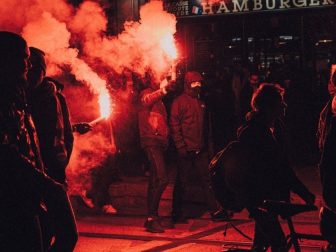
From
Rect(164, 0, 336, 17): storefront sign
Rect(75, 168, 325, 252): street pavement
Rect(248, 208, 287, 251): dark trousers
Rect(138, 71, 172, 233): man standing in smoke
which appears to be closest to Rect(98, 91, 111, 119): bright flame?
Rect(138, 71, 172, 233): man standing in smoke

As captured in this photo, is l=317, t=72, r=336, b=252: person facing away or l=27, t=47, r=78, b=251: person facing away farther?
l=27, t=47, r=78, b=251: person facing away

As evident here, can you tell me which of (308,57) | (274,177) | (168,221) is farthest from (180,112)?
(308,57)

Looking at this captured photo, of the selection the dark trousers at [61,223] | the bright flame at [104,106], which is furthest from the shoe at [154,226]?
the dark trousers at [61,223]

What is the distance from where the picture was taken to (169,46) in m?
7.68

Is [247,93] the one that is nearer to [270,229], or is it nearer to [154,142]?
[154,142]

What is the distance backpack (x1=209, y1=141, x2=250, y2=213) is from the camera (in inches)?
160

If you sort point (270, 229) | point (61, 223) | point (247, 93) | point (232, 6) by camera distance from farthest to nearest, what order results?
1. point (232, 6)
2. point (247, 93)
3. point (61, 223)
4. point (270, 229)

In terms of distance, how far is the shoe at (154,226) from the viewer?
7.00 metres

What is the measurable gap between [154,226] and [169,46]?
270cm

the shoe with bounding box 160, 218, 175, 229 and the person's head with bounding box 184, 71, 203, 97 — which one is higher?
the person's head with bounding box 184, 71, 203, 97

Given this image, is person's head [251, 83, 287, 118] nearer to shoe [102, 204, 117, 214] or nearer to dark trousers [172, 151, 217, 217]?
dark trousers [172, 151, 217, 217]

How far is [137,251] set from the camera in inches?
245

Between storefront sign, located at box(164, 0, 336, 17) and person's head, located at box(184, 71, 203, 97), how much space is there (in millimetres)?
5140

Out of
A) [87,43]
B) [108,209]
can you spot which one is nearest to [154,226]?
[108,209]
